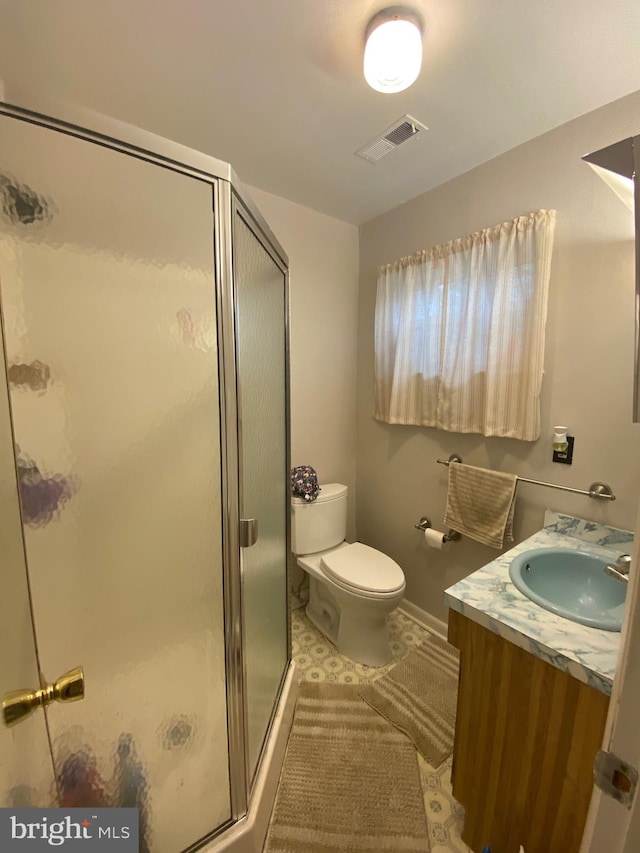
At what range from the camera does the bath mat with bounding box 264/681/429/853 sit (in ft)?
3.51

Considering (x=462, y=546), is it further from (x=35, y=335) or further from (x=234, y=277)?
(x=35, y=335)

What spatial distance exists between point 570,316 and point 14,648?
1.94m

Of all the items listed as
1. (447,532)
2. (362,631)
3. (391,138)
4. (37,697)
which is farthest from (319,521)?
(391,138)

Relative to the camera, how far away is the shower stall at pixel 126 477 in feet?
2.18

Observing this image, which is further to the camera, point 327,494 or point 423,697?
point 327,494

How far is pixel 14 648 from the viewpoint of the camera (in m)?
0.65

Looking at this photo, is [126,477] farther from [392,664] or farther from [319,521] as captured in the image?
[392,664]

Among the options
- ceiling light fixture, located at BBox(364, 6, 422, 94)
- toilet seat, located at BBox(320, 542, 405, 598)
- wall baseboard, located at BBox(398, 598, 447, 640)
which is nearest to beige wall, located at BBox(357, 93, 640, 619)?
wall baseboard, located at BBox(398, 598, 447, 640)

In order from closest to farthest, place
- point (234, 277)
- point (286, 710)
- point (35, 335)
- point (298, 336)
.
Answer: point (35, 335) → point (234, 277) → point (286, 710) → point (298, 336)

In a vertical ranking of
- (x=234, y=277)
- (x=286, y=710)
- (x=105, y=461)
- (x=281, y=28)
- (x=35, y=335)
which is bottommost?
(x=286, y=710)

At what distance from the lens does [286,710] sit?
139cm

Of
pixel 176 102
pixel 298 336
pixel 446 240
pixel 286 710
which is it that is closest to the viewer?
pixel 176 102

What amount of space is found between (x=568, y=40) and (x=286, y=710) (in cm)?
247

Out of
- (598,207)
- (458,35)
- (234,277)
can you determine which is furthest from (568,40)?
(234,277)
